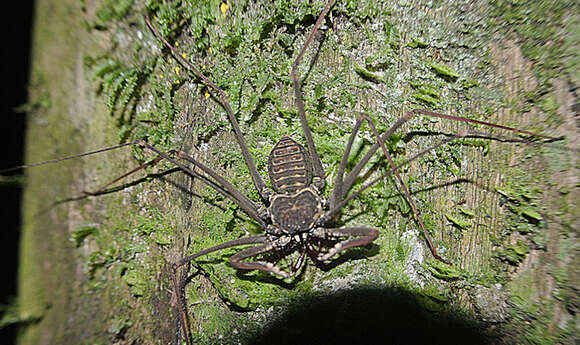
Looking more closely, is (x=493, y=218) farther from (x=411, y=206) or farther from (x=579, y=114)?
(x=579, y=114)

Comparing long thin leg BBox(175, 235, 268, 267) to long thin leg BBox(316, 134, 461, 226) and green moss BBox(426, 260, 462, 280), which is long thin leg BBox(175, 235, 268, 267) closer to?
long thin leg BBox(316, 134, 461, 226)

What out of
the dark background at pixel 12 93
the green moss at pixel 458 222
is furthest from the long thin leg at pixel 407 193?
the dark background at pixel 12 93

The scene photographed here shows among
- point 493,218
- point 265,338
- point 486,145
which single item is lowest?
point 265,338

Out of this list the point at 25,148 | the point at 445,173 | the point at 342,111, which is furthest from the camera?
the point at 342,111

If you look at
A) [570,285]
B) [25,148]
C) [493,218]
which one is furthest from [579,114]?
[25,148]

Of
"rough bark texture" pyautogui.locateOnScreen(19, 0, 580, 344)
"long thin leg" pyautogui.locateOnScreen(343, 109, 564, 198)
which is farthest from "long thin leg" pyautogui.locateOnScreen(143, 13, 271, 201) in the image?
"long thin leg" pyautogui.locateOnScreen(343, 109, 564, 198)

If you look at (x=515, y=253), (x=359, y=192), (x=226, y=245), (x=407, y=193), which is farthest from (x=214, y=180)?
(x=515, y=253)

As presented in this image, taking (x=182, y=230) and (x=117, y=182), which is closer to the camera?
(x=117, y=182)
